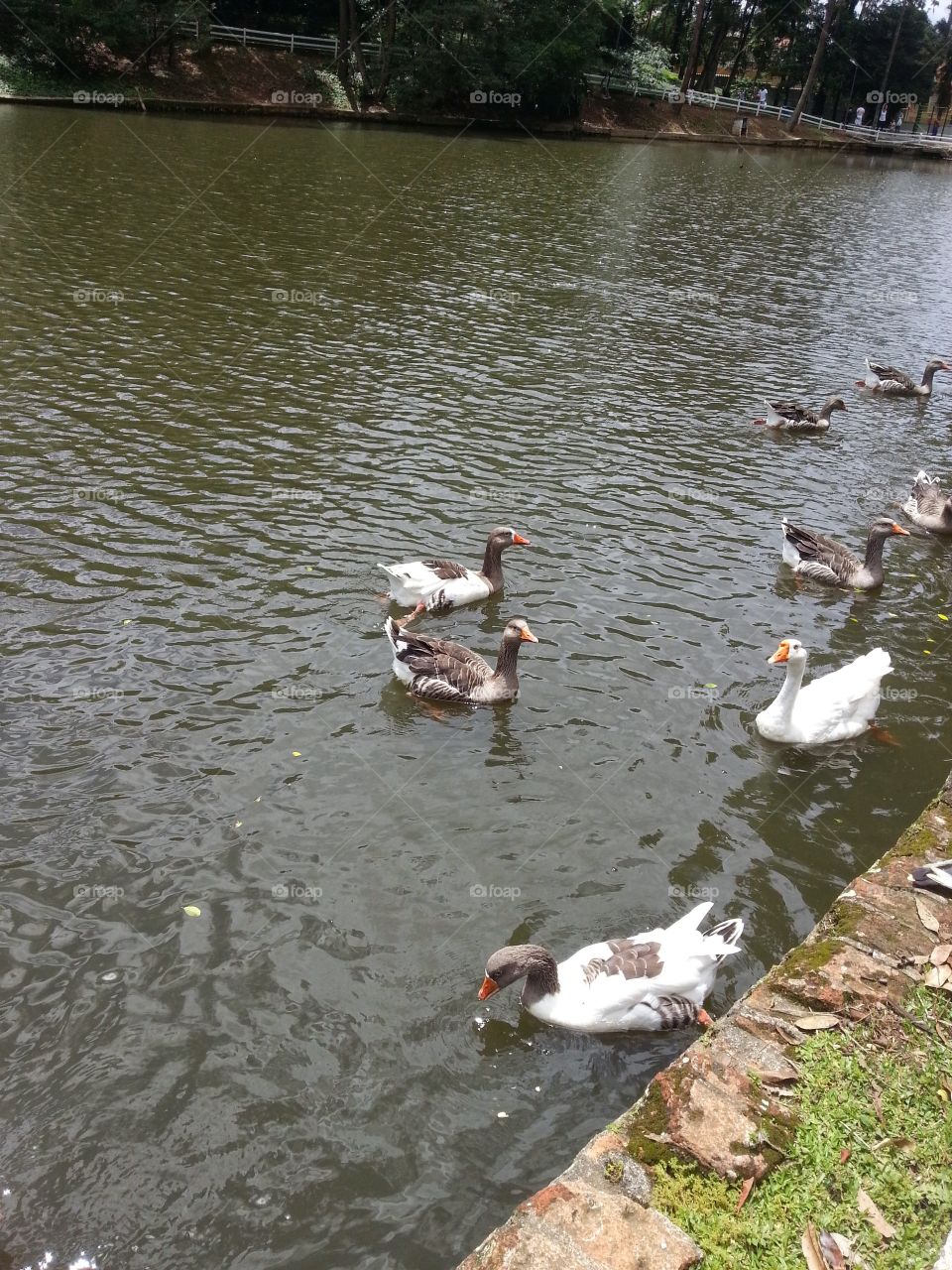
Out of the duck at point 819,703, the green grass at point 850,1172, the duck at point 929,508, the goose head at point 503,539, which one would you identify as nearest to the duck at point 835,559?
the duck at point 929,508

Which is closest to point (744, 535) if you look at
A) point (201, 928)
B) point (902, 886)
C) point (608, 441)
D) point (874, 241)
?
point (608, 441)

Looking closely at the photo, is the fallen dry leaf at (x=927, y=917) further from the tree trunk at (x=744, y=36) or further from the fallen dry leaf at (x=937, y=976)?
the tree trunk at (x=744, y=36)

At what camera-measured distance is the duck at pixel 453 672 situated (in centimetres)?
942

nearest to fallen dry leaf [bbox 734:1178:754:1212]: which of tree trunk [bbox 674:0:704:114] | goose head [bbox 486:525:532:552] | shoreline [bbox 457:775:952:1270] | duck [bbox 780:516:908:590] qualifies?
shoreline [bbox 457:775:952:1270]

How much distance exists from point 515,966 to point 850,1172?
2348mm

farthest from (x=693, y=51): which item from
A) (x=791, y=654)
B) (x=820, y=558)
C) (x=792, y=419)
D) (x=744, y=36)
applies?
(x=791, y=654)

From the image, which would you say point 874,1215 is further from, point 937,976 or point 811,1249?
point 937,976

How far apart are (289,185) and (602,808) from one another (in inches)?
1150

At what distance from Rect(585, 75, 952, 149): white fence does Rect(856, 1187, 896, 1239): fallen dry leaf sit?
7356 cm

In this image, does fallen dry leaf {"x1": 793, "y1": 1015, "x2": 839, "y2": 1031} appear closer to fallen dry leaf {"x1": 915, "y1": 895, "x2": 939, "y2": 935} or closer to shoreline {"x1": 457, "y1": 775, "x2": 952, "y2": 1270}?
shoreline {"x1": 457, "y1": 775, "x2": 952, "y2": 1270}

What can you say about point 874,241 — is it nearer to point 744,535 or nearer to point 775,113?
point 744,535

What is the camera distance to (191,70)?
52.3 metres

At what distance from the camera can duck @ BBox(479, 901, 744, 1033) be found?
20.5 ft

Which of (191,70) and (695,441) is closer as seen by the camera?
(695,441)
